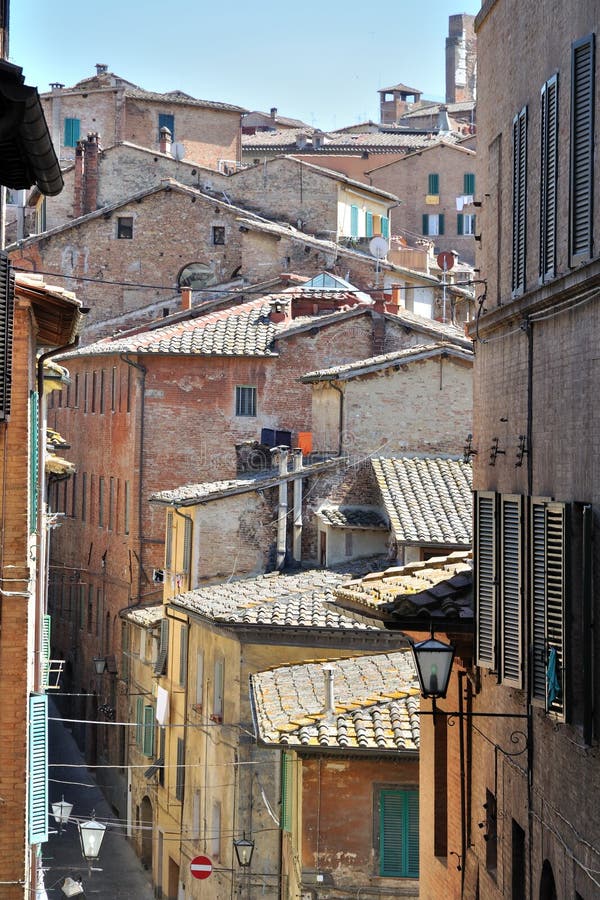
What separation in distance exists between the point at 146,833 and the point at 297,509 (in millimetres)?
8904

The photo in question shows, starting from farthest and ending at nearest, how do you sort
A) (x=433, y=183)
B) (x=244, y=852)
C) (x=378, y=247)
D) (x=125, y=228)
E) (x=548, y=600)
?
1. (x=433, y=183)
2. (x=125, y=228)
3. (x=378, y=247)
4. (x=244, y=852)
5. (x=548, y=600)

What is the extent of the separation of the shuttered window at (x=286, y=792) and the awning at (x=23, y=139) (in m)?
14.7

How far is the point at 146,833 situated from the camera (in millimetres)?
38750

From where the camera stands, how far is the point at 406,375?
1419 inches

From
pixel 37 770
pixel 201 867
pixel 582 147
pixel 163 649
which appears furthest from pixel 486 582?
pixel 163 649

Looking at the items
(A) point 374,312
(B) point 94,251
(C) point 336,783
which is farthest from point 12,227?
(C) point 336,783

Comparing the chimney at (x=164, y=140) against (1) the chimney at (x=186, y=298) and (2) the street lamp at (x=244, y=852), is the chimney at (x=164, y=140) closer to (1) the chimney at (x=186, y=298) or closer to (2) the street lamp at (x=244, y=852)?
(1) the chimney at (x=186, y=298)

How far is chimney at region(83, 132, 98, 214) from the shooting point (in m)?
54.9

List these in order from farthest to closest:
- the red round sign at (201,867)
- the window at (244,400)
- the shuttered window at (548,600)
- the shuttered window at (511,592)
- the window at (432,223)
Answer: the window at (432,223), the window at (244,400), the red round sign at (201,867), the shuttered window at (511,592), the shuttered window at (548,600)

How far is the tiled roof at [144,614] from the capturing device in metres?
39.5

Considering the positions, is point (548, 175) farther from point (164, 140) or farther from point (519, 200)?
point (164, 140)

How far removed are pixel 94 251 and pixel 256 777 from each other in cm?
2660

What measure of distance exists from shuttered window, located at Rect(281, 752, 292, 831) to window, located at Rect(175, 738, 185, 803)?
8267 mm

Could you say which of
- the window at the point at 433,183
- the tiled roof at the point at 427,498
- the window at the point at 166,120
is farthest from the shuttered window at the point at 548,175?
the window at the point at 433,183
